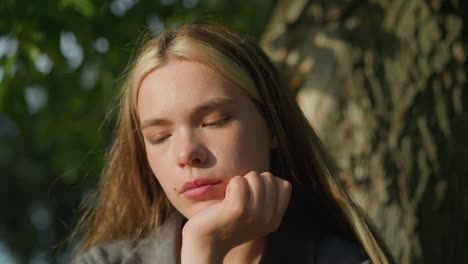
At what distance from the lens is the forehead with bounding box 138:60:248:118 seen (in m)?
2.20

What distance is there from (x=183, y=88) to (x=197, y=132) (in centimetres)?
16

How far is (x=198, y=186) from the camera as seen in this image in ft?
7.29

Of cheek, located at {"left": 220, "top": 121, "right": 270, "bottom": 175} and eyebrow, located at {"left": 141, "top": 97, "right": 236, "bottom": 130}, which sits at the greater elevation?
eyebrow, located at {"left": 141, "top": 97, "right": 236, "bottom": 130}

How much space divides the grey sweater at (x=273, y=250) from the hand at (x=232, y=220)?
10.9 inches

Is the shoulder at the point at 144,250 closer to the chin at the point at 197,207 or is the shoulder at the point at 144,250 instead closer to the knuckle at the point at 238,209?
the chin at the point at 197,207

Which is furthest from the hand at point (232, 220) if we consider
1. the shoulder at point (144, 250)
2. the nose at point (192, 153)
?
the shoulder at point (144, 250)

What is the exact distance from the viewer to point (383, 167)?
126 inches

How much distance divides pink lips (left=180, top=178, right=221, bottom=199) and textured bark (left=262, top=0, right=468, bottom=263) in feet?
3.90

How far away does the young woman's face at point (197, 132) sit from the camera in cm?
219

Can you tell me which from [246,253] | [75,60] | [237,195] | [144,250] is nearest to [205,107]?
[237,195]

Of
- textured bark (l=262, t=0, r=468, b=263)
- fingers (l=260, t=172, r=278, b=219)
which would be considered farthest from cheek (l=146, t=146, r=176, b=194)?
textured bark (l=262, t=0, r=468, b=263)

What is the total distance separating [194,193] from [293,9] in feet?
5.32

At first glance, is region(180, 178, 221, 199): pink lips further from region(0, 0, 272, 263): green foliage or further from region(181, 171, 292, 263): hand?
region(0, 0, 272, 263): green foliage

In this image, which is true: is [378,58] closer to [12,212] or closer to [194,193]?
[194,193]
